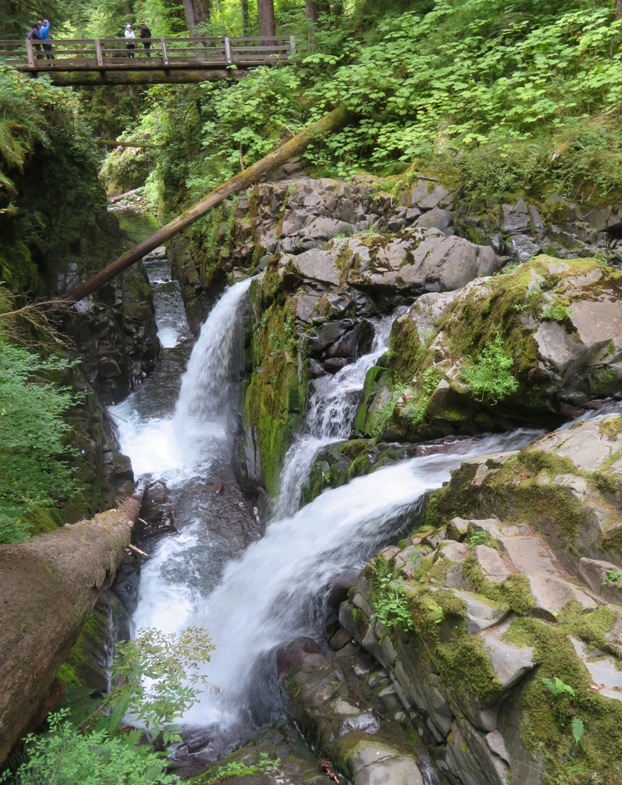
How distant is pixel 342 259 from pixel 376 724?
23.7 ft

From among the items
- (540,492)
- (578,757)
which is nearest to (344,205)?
(540,492)

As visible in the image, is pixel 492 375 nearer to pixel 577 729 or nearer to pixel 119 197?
pixel 577 729

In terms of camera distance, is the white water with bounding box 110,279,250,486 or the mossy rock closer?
the mossy rock

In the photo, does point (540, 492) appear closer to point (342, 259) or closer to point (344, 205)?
point (342, 259)

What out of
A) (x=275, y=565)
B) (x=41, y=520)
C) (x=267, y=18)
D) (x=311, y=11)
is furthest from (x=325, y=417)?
(x=311, y=11)

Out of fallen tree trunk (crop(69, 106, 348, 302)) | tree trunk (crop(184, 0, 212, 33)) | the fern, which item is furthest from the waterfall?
tree trunk (crop(184, 0, 212, 33))

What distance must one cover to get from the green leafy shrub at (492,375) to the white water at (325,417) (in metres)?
2.24

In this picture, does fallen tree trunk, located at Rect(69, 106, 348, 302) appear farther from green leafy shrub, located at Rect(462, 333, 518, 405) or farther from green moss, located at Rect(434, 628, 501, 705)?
green moss, located at Rect(434, 628, 501, 705)

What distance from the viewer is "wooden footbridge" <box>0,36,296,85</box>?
15.1 m

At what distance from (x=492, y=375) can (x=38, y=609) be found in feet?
16.2

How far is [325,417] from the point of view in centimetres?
867

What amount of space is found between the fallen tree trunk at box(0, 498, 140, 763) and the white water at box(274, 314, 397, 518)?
136 inches

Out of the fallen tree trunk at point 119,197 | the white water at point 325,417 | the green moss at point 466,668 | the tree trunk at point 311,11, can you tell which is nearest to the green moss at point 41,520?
the white water at point 325,417

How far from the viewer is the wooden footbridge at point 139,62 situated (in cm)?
1506
